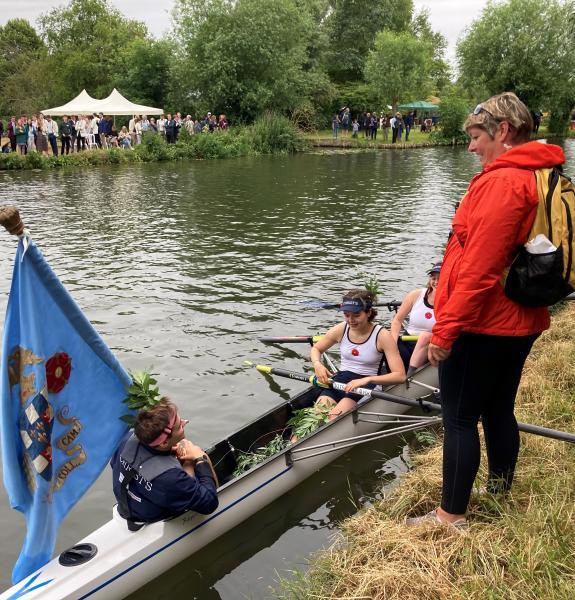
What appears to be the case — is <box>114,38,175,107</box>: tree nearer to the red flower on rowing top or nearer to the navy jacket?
the red flower on rowing top

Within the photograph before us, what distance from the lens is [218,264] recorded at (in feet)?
47.6

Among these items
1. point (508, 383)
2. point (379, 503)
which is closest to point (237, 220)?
point (379, 503)

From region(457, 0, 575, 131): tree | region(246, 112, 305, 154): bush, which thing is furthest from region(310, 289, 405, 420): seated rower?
region(457, 0, 575, 131): tree

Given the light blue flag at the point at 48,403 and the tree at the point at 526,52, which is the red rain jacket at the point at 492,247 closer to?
the light blue flag at the point at 48,403

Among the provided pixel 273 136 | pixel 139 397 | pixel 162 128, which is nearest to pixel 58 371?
pixel 139 397

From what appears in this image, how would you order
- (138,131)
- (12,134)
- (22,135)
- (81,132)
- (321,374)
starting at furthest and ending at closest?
(138,131)
(81,132)
(12,134)
(22,135)
(321,374)

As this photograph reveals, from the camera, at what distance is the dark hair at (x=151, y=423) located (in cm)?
452

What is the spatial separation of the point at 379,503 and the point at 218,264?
9.77 m

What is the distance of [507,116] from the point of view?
3498 mm

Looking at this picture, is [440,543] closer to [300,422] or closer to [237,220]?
[300,422]

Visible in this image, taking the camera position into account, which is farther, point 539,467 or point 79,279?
point 79,279

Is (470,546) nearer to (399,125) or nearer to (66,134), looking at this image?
(66,134)

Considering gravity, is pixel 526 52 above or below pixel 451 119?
above

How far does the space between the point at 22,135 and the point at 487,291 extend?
31.5 meters
